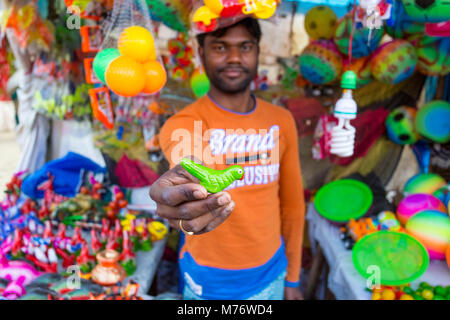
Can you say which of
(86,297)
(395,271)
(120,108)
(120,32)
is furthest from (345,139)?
(120,108)

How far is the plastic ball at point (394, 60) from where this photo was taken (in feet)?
5.66

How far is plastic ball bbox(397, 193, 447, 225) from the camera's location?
68.0 inches

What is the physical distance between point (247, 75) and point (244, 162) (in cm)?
31

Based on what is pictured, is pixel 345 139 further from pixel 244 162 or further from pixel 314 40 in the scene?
pixel 314 40

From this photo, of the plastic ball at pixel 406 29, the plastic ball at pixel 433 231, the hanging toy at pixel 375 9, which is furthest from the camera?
the plastic ball at pixel 406 29

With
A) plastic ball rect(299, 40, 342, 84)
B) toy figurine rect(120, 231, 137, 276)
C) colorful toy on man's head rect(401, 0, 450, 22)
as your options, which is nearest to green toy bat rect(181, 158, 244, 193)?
colorful toy on man's head rect(401, 0, 450, 22)

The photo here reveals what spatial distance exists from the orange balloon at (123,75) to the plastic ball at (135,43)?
21 mm

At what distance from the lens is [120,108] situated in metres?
2.24

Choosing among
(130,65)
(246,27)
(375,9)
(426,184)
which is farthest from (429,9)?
(426,184)

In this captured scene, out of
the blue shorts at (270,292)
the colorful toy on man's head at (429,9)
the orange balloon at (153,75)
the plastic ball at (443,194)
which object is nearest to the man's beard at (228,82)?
the orange balloon at (153,75)

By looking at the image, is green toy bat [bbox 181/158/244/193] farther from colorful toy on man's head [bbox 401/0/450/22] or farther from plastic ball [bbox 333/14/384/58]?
plastic ball [bbox 333/14/384/58]

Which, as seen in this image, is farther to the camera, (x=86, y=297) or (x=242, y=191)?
(x=86, y=297)

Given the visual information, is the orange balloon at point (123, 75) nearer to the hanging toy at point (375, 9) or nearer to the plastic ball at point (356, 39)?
the hanging toy at point (375, 9)

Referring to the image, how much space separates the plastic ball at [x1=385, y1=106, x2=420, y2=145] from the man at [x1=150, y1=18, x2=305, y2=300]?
3.95ft
